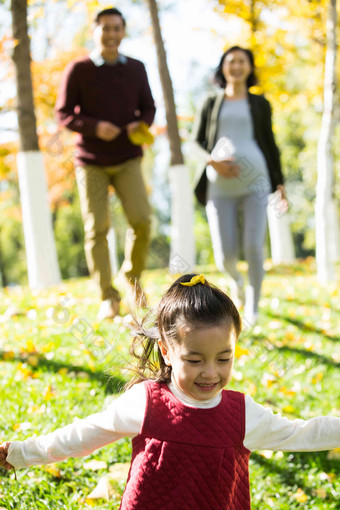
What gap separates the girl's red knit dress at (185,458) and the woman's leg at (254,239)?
101 inches

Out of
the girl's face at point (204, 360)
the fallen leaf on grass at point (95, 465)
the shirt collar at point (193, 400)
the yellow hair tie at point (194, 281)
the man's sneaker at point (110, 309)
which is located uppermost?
the yellow hair tie at point (194, 281)

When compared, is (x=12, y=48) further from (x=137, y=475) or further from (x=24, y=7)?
(x=137, y=475)

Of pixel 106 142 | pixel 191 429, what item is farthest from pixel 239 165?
pixel 191 429

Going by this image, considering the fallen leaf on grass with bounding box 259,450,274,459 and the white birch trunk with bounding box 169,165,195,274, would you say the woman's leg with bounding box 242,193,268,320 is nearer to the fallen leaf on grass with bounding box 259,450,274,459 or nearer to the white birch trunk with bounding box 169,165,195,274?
the fallen leaf on grass with bounding box 259,450,274,459

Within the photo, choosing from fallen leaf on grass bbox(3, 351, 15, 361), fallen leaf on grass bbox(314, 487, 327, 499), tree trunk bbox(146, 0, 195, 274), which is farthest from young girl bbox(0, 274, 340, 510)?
tree trunk bbox(146, 0, 195, 274)

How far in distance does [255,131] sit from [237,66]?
1.65ft

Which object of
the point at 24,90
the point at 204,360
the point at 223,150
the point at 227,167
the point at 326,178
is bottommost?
the point at 204,360

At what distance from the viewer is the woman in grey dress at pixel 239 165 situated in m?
4.18

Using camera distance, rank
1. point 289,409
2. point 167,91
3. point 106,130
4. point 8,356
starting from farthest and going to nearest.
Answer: point 167,91
point 106,130
point 8,356
point 289,409

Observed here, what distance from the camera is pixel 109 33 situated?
13.2 feet

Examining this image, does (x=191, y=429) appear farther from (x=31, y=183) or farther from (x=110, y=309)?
(x=31, y=183)

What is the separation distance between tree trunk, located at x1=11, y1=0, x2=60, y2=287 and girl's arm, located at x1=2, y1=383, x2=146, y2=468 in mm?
6396

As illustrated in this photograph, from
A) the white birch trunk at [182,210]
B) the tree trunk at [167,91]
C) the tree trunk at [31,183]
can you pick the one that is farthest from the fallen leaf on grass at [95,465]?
the tree trunk at [167,91]

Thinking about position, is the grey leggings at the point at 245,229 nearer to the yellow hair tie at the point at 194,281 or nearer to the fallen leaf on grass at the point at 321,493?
the fallen leaf on grass at the point at 321,493
